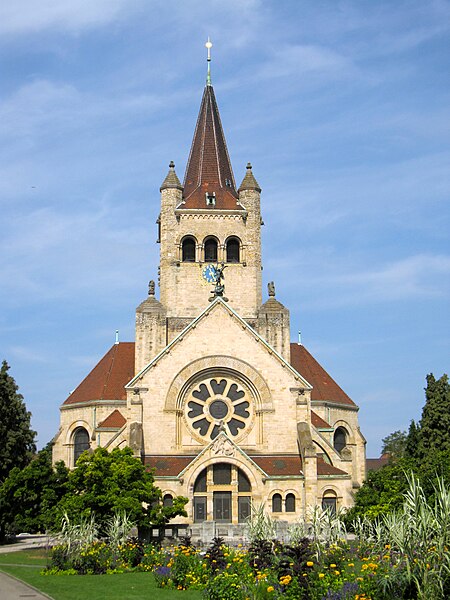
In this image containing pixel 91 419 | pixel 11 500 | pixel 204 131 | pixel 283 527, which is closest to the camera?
pixel 283 527

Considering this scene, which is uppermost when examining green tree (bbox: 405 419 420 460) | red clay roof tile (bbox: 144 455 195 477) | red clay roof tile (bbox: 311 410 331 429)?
red clay roof tile (bbox: 311 410 331 429)

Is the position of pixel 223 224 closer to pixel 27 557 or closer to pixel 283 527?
A: pixel 283 527

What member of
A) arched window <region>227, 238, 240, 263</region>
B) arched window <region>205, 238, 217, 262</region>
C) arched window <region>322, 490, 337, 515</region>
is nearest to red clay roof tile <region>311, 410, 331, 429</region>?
arched window <region>322, 490, 337, 515</region>

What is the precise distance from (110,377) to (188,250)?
1093 centimetres

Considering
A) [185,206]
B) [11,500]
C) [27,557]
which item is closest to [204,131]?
[185,206]

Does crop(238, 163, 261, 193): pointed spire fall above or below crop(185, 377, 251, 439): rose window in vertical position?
above

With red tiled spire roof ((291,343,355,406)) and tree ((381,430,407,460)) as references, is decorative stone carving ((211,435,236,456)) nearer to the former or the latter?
red tiled spire roof ((291,343,355,406))

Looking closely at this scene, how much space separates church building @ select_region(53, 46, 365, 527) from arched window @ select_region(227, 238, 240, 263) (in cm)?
44

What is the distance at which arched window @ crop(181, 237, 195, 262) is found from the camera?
6306 cm

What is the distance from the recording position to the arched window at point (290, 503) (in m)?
47.0

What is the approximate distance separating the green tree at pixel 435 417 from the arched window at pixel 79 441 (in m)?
23.5

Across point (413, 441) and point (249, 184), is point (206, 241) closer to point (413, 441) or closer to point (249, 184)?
point (249, 184)

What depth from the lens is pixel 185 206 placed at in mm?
64125

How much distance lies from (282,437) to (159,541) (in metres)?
12.1
